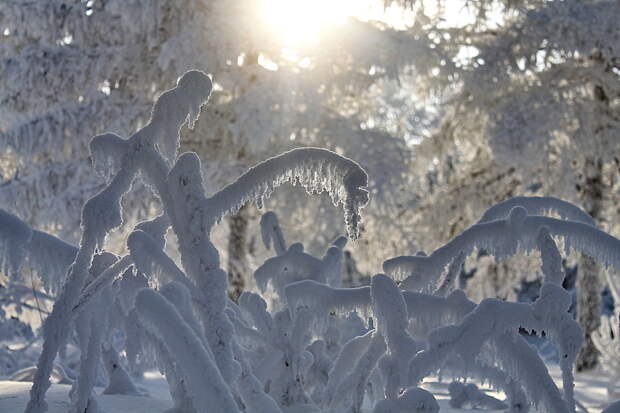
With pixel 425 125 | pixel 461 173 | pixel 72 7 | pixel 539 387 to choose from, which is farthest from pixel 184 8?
pixel 425 125

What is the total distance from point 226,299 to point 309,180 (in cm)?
56

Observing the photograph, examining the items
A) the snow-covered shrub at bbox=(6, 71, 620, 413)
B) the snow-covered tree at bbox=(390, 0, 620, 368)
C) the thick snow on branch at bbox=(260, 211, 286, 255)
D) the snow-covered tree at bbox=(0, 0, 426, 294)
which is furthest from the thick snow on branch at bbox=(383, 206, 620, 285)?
the snow-covered tree at bbox=(390, 0, 620, 368)

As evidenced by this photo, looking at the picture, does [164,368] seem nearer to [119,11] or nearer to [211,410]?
[211,410]

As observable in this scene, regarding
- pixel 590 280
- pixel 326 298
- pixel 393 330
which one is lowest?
pixel 393 330

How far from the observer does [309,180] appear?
2.59 metres

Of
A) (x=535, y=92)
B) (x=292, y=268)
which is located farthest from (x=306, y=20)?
(x=292, y=268)

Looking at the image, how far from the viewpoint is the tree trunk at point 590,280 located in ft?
39.6

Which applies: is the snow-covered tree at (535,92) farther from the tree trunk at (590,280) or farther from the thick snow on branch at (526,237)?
the thick snow on branch at (526,237)

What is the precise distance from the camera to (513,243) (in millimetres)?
3154

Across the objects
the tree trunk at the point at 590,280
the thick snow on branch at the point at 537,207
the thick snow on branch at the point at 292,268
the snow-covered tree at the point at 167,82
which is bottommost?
the thick snow on branch at the point at 292,268

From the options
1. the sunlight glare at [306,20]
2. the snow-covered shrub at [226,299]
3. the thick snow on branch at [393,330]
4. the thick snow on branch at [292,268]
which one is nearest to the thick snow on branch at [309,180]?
the snow-covered shrub at [226,299]

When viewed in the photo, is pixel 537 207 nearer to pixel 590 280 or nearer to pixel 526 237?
pixel 526 237

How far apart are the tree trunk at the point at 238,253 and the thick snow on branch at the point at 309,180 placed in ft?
29.8

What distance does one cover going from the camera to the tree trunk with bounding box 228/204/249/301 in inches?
466
